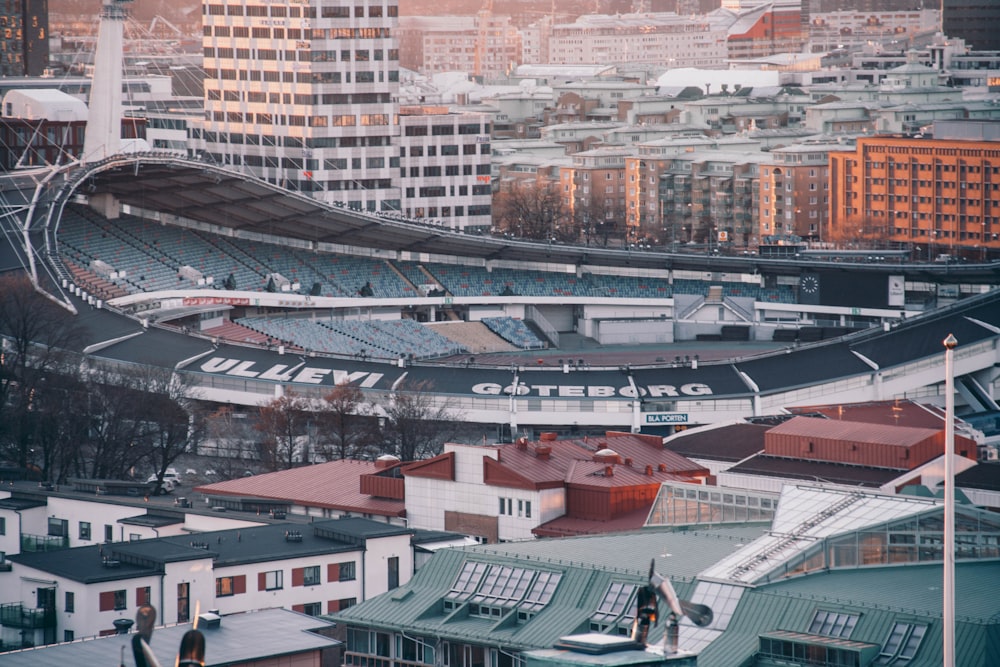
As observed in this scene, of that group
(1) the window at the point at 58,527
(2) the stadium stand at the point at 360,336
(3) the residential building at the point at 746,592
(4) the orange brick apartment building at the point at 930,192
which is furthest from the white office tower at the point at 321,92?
(3) the residential building at the point at 746,592

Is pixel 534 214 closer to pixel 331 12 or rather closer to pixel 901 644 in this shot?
pixel 331 12

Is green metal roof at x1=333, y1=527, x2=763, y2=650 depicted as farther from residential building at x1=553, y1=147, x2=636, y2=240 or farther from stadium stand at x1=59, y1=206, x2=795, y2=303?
residential building at x1=553, y1=147, x2=636, y2=240

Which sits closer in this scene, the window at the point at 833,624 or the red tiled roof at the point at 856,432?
the window at the point at 833,624

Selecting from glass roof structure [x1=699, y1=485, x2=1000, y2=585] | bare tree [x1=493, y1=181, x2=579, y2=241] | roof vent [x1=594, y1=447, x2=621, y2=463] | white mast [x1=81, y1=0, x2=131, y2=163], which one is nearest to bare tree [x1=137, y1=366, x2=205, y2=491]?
roof vent [x1=594, y1=447, x2=621, y2=463]

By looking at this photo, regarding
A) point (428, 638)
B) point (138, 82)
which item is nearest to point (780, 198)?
point (138, 82)

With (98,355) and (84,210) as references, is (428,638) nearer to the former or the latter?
(98,355)

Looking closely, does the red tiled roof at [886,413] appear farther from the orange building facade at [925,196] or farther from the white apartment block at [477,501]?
the orange building facade at [925,196]
